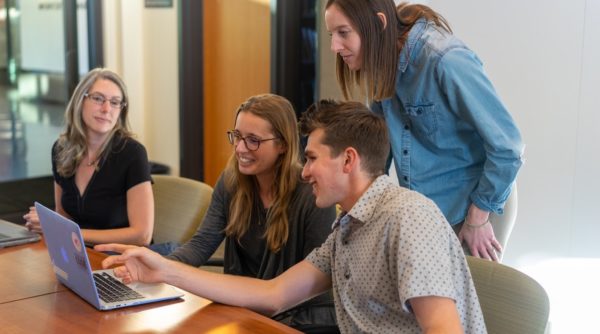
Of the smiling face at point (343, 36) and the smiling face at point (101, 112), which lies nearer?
the smiling face at point (343, 36)

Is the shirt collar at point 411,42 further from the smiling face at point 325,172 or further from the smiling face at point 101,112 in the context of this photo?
the smiling face at point 101,112

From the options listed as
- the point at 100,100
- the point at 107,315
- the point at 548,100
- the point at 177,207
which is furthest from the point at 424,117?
the point at 548,100

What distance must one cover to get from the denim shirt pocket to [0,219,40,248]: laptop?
4.12 ft

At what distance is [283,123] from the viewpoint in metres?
2.30

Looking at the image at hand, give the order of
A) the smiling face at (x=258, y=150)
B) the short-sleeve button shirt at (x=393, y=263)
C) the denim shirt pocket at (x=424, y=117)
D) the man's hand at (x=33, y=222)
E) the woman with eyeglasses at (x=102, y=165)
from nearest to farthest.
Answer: the short-sleeve button shirt at (x=393, y=263), the denim shirt pocket at (x=424, y=117), the smiling face at (x=258, y=150), the man's hand at (x=33, y=222), the woman with eyeglasses at (x=102, y=165)

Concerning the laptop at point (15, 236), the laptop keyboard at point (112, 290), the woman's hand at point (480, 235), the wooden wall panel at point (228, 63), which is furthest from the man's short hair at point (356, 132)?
the wooden wall panel at point (228, 63)

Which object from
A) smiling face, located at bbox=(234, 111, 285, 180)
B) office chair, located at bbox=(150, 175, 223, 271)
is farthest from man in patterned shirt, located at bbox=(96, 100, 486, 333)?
office chair, located at bbox=(150, 175, 223, 271)

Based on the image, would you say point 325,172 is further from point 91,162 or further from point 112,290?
point 91,162

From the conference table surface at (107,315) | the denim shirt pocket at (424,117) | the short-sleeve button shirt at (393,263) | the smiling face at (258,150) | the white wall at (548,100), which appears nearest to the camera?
the short-sleeve button shirt at (393,263)

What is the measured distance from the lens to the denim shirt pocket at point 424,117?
7.03 feet

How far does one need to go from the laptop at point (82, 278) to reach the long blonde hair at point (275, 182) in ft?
1.37

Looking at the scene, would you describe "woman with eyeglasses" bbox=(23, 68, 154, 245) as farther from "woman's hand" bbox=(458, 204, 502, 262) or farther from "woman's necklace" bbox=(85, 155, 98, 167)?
"woman's hand" bbox=(458, 204, 502, 262)

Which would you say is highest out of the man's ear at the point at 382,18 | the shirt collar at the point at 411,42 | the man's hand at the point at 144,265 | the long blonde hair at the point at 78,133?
the man's ear at the point at 382,18

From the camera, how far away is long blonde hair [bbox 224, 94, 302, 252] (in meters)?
2.23
